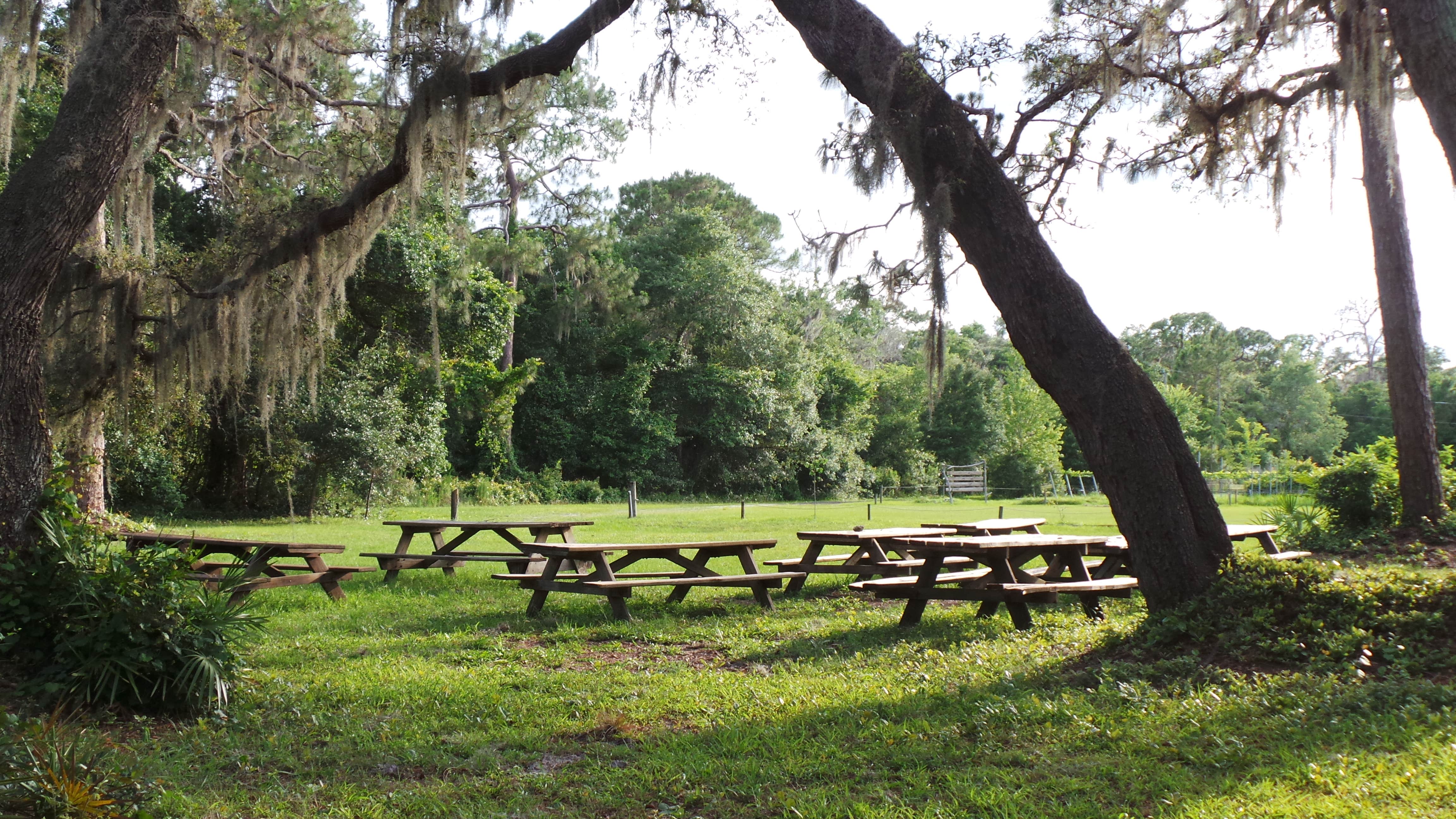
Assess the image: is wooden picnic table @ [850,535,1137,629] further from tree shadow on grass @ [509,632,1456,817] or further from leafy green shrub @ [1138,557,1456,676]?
tree shadow on grass @ [509,632,1456,817]

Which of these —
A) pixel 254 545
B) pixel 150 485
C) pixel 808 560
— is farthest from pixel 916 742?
pixel 150 485

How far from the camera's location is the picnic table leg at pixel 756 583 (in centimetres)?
814

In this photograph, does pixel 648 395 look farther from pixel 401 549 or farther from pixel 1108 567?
pixel 1108 567

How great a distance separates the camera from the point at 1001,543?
7031 mm

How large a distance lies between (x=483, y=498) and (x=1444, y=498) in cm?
2153

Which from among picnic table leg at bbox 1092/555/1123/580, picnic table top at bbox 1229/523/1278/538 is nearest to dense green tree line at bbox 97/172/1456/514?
picnic table leg at bbox 1092/555/1123/580

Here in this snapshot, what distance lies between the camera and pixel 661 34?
27.4ft

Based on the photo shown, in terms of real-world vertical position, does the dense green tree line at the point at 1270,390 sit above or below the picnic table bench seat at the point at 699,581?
above

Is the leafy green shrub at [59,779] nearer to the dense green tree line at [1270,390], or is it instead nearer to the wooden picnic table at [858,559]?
the wooden picnic table at [858,559]

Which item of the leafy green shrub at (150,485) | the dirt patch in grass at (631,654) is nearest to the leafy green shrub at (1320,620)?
the dirt patch in grass at (631,654)

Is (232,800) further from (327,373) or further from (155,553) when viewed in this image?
(327,373)

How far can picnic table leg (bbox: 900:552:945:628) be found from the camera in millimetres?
6906

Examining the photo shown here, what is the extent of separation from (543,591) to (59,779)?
499cm

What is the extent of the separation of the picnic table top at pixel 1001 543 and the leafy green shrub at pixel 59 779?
16.3 feet
